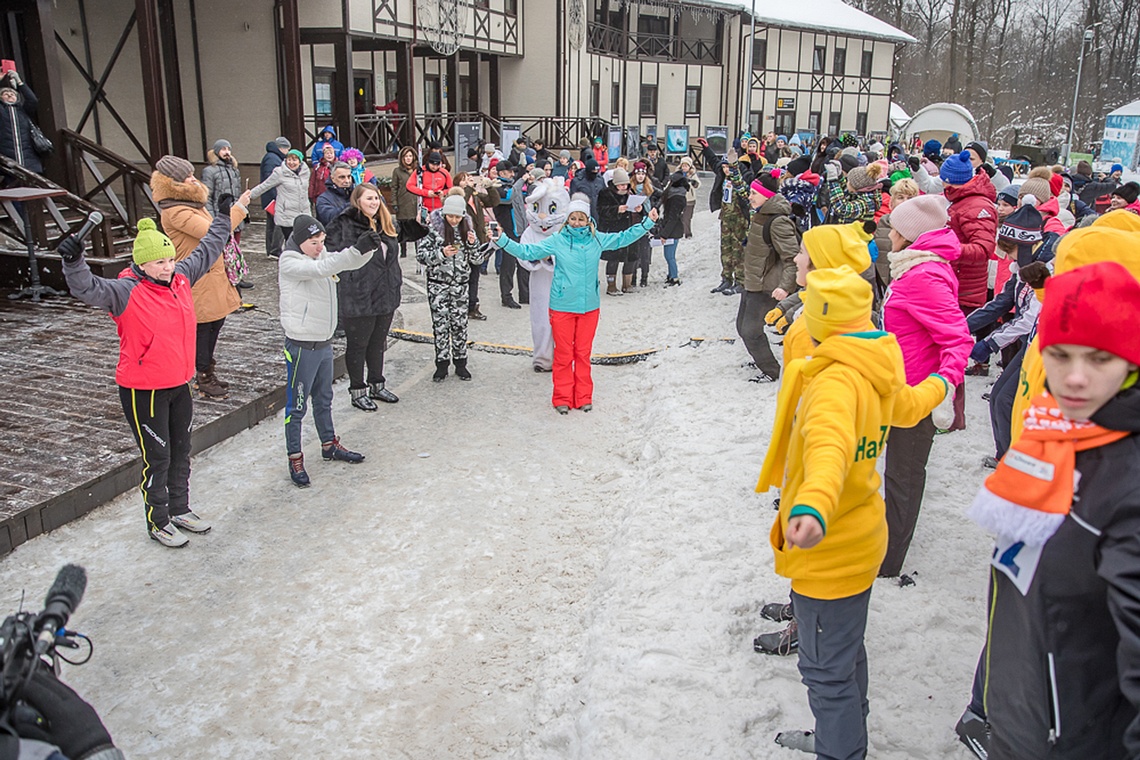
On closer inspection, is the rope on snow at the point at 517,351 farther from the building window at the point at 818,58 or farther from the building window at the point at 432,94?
the building window at the point at 818,58

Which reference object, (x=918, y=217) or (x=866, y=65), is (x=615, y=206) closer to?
(x=918, y=217)

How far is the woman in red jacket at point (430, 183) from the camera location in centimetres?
1136

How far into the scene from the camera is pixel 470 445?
21.5 ft

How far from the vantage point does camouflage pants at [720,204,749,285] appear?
10.8 meters

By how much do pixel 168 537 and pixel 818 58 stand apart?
140 feet

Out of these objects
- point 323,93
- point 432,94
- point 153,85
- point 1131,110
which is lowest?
point 153,85

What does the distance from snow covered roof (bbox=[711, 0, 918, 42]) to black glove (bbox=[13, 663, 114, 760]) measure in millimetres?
38769

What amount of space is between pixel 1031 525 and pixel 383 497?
4411 millimetres

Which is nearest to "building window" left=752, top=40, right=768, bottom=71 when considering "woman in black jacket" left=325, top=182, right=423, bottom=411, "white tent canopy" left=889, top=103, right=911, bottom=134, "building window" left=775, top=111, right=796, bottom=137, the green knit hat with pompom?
"building window" left=775, top=111, right=796, bottom=137

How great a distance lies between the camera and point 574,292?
722 centimetres

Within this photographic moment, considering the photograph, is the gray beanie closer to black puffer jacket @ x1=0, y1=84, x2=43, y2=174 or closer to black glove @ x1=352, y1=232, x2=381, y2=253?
black glove @ x1=352, y1=232, x2=381, y2=253

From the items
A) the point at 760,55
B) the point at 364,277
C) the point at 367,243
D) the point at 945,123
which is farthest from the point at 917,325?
the point at 760,55

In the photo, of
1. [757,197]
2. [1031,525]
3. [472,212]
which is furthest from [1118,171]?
[1031,525]

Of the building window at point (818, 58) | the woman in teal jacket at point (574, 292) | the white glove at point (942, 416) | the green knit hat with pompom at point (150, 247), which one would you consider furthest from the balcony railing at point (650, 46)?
the white glove at point (942, 416)
